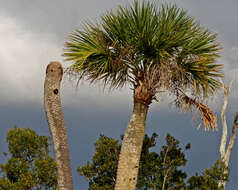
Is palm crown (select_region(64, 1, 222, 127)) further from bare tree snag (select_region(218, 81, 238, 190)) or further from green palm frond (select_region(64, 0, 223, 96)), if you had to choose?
bare tree snag (select_region(218, 81, 238, 190))

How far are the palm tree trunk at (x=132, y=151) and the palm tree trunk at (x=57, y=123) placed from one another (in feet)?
5.57

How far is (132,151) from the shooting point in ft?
31.9

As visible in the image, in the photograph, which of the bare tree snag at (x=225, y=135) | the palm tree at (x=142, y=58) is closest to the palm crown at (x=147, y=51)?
the palm tree at (x=142, y=58)

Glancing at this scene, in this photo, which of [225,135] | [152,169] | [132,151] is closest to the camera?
[132,151]

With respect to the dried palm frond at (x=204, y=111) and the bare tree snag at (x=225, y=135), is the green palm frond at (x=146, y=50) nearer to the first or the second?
the dried palm frond at (x=204, y=111)

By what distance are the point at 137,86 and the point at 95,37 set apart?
1.99 meters

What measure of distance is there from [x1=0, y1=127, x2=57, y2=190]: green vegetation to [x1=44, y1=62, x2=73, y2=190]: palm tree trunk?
1836 mm

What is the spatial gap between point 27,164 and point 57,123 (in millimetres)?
2841

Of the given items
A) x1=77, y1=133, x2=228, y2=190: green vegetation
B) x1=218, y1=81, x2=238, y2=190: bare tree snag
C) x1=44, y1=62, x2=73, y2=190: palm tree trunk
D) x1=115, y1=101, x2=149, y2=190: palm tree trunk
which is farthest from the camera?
x1=218, y1=81, x2=238, y2=190: bare tree snag

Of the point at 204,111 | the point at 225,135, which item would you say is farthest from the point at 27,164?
the point at 225,135

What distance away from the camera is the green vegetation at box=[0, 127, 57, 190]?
10.1 meters

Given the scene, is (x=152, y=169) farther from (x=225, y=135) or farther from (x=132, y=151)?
(x=225, y=135)

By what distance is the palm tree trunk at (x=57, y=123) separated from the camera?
8367mm

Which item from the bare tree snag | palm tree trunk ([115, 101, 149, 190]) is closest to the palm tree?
palm tree trunk ([115, 101, 149, 190])
